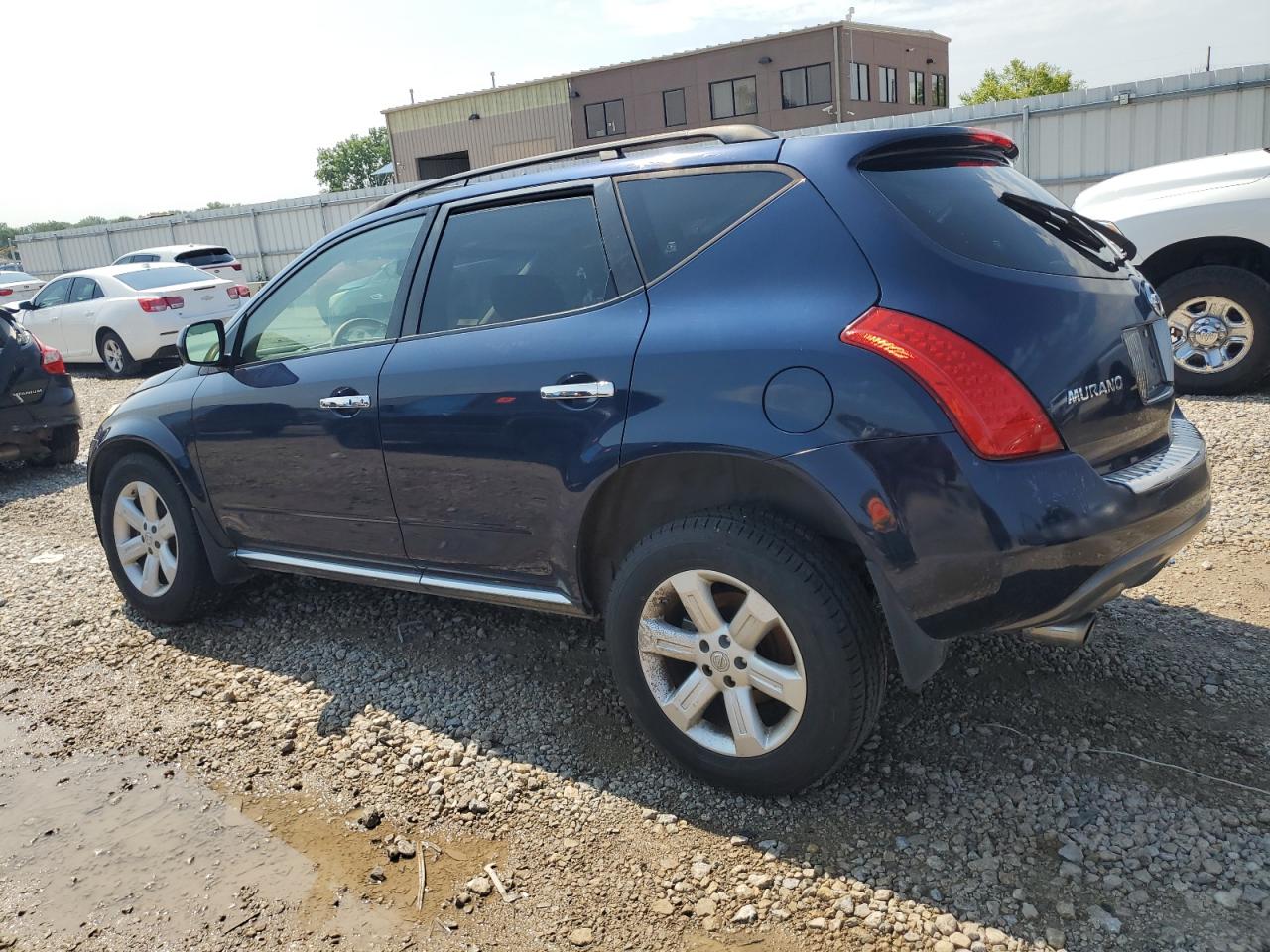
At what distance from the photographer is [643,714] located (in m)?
3.04

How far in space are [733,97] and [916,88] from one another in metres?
12.7

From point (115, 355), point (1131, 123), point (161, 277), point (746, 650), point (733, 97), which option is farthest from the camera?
point (733, 97)

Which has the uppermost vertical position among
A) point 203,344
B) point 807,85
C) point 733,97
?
point 807,85

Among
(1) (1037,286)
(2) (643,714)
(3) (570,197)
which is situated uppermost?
(3) (570,197)

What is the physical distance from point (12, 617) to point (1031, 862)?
15.9 feet

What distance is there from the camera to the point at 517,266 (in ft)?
11.3

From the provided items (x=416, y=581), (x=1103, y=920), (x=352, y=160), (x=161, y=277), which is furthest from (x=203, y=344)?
(x=352, y=160)

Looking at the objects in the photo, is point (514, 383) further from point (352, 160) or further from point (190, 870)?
point (352, 160)

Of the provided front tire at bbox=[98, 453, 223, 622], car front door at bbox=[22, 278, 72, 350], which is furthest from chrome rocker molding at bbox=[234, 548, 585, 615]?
car front door at bbox=[22, 278, 72, 350]

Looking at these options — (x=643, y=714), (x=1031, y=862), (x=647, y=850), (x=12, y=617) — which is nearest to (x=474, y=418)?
(x=643, y=714)

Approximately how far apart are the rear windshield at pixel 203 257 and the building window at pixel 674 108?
3144cm

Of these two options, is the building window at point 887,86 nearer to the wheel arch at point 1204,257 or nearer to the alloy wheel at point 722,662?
the wheel arch at point 1204,257

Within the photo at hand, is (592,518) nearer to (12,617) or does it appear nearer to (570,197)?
(570,197)

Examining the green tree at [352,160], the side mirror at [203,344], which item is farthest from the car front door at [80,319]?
the green tree at [352,160]
